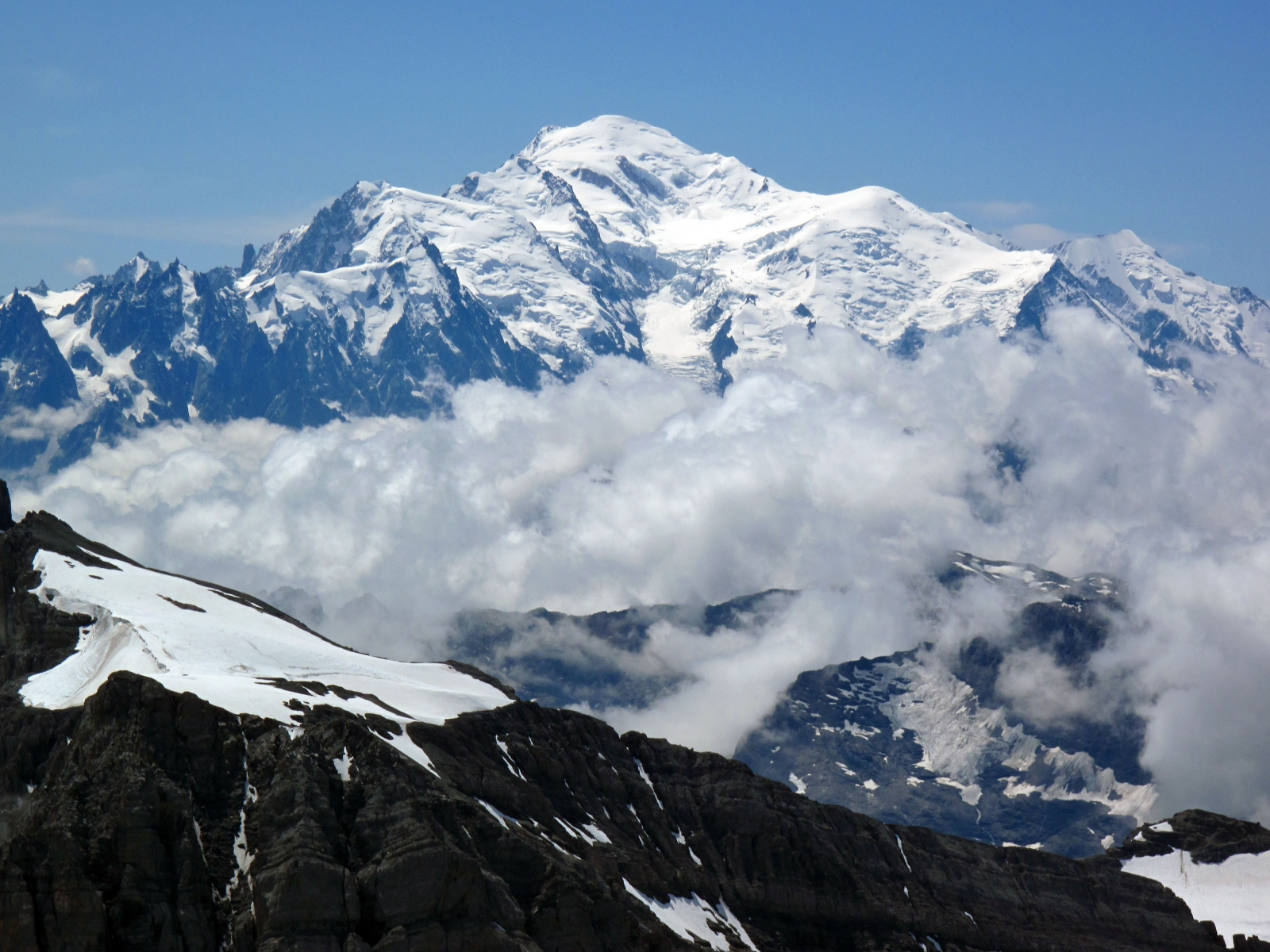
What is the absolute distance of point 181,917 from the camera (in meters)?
123

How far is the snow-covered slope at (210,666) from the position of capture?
157500mm

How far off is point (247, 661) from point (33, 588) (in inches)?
1294

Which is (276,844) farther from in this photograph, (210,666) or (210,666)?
(210,666)

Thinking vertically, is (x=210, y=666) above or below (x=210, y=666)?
below

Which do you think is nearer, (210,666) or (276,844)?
(276,844)

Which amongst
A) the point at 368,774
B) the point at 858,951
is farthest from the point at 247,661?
the point at 858,951

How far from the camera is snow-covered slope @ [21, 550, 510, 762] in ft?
517

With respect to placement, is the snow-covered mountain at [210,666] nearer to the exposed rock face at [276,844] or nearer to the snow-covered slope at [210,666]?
the snow-covered slope at [210,666]

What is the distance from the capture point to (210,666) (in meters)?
171

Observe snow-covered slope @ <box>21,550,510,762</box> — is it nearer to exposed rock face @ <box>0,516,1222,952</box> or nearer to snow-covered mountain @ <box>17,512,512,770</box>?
snow-covered mountain @ <box>17,512,512,770</box>

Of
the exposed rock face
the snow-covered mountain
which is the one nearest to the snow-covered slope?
the snow-covered mountain

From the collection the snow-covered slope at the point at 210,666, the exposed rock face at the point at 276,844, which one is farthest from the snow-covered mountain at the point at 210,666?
the exposed rock face at the point at 276,844

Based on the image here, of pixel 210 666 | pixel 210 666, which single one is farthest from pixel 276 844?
pixel 210 666

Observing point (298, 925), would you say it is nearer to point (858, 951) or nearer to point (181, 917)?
point (181, 917)
